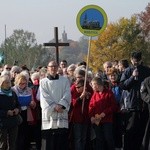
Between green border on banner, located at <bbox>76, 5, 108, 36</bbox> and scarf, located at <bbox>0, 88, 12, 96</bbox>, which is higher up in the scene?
green border on banner, located at <bbox>76, 5, 108, 36</bbox>

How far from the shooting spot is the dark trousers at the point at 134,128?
11484 millimetres

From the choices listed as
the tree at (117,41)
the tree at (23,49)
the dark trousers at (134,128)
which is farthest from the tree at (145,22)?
the dark trousers at (134,128)

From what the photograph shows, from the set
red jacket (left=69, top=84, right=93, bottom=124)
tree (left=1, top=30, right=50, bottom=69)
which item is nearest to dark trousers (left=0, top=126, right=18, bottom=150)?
red jacket (left=69, top=84, right=93, bottom=124)

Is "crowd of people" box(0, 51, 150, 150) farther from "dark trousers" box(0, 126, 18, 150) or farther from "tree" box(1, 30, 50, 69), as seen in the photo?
"tree" box(1, 30, 50, 69)

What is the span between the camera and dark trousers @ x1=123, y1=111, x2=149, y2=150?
11.5 meters

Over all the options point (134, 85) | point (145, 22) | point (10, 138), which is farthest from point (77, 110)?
point (145, 22)

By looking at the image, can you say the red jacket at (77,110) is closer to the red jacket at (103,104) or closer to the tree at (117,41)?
the red jacket at (103,104)

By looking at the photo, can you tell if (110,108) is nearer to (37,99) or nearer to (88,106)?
(88,106)

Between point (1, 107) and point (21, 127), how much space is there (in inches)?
51.9

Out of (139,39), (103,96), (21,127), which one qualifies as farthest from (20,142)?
(139,39)

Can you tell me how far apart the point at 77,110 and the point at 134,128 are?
1.44 metres

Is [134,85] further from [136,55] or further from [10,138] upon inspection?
[10,138]

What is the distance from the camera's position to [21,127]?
1166 cm

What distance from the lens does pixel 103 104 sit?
430 inches
